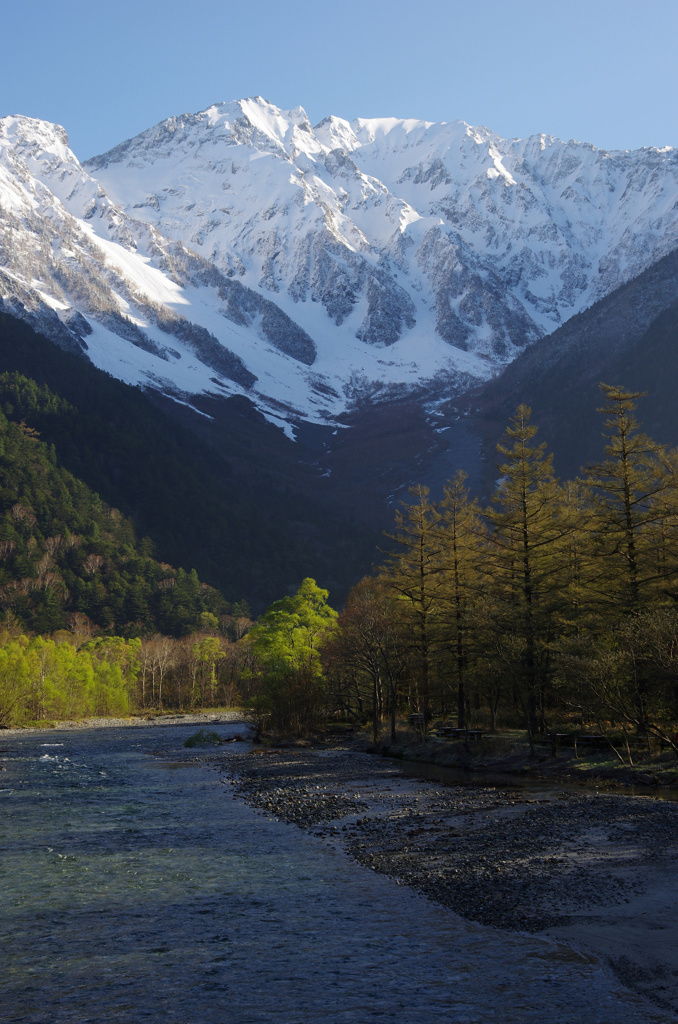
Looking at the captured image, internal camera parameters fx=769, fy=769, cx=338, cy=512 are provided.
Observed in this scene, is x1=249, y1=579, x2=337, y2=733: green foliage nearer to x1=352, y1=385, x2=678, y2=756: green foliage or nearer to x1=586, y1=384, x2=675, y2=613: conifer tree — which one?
x1=352, y1=385, x2=678, y2=756: green foliage

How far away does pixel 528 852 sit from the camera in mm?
20609

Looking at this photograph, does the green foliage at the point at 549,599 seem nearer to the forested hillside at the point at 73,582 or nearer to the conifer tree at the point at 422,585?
the conifer tree at the point at 422,585

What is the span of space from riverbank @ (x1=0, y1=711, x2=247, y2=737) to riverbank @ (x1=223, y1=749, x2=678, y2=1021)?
190ft

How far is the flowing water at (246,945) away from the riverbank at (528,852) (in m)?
0.79

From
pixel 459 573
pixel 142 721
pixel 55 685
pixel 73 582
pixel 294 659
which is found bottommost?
pixel 142 721

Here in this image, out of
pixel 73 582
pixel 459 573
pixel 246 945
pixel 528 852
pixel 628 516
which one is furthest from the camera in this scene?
pixel 73 582

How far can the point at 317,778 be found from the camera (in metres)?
39.3

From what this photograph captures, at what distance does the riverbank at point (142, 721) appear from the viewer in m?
87.8

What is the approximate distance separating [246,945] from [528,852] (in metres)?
9.22

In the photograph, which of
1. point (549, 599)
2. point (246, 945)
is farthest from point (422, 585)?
point (246, 945)

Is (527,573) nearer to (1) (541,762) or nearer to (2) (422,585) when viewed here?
(1) (541,762)

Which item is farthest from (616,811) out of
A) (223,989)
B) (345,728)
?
(345,728)

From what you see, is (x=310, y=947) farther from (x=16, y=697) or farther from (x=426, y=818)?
(x=16, y=697)

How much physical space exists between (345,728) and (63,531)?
477 ft
